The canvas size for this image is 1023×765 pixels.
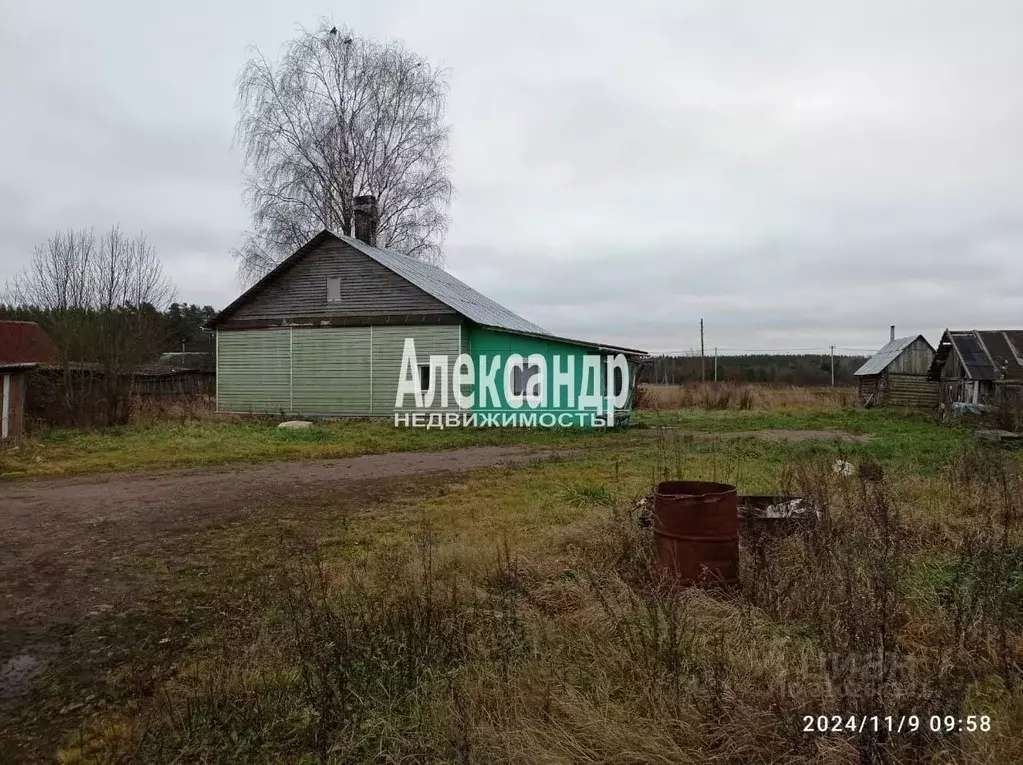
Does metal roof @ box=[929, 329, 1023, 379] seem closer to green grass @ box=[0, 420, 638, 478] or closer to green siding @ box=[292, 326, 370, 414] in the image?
green grass @ box=[0, 420, 638, 478]

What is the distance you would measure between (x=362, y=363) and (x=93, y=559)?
13.8m

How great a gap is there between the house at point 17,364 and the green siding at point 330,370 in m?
6.38

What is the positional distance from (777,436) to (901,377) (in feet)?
61.2

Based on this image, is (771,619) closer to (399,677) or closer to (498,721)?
(498,721)

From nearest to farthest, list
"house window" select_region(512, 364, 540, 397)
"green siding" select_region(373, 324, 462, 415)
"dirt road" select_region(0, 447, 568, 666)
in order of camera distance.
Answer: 1. "dirt road" select_region(0, 447, 568, 666)
2. "green siding" select_region(373, 324, 462, 415)
3. "house window" select_region(512, 364, 540, 397)

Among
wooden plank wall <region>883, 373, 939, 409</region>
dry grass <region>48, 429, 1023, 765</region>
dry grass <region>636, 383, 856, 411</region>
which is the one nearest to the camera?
dry grass <region>48, 429, 1023, 765</region>

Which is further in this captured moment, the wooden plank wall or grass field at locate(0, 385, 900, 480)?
the wooden plank wall

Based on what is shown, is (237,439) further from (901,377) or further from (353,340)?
(901,377)

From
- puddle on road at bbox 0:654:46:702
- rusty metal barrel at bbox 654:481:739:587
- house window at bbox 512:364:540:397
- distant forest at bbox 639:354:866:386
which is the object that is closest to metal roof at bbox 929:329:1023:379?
house window at bbox 512:364:540:397

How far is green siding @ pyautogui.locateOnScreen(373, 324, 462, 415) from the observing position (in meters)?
18.6

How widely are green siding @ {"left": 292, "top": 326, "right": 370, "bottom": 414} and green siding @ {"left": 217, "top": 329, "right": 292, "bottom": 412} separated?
0.37 m
